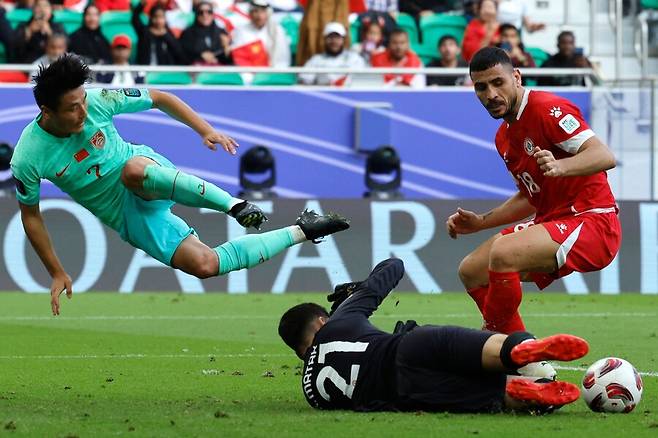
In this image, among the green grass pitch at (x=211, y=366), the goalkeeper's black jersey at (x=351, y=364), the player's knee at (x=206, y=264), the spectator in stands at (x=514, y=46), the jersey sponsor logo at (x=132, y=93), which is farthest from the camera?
the spectator in stands at (x=514, y=46)

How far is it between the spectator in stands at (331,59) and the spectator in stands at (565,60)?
2.79 m

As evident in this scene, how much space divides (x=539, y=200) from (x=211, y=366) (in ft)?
9.09

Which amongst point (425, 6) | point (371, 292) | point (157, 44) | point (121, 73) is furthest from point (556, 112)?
point (425, 6)

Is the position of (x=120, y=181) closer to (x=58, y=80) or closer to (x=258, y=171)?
(x=58, y=80)

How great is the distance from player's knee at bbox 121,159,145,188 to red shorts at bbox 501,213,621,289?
2.41 meters

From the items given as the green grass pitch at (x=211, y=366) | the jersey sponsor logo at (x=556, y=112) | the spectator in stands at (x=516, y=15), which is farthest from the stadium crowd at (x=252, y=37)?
the jersey sponsor logo at (x=556, y=112)

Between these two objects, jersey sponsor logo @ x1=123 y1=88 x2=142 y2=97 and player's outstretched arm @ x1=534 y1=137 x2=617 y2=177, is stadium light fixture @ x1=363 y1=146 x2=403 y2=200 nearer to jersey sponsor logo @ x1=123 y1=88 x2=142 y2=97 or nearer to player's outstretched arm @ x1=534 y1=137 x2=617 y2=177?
jersey sponsor logo @ x1=123 y1=88 x2=142 y2=97

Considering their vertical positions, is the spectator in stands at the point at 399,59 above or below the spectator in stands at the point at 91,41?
below

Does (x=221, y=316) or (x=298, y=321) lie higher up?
(x=298, y=321)

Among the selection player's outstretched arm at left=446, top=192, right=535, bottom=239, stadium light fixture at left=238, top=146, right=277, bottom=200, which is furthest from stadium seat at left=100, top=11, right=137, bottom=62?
player's outstretched arm at left=446, top=192, right=535, bottom=239

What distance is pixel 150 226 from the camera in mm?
9484

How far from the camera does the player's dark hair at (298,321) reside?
784 centimetres

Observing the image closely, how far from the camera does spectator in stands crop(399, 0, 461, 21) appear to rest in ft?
69.9

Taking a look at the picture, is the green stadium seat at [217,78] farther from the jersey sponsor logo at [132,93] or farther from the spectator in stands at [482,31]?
the jersey sponsor logo at [132,93]
